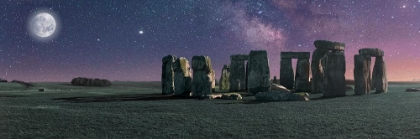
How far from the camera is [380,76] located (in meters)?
19.4

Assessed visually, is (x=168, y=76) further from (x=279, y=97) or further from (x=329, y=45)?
(x=329, y=45)

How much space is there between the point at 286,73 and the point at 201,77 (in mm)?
9624

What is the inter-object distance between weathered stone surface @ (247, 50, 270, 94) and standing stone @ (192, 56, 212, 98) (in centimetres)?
309

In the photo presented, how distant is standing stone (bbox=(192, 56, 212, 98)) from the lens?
15.6m

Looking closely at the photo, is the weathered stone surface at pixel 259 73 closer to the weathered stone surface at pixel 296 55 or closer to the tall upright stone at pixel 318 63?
the tall upright stone at pixel 318 63

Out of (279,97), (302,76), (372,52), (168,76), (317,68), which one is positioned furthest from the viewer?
(302,76)

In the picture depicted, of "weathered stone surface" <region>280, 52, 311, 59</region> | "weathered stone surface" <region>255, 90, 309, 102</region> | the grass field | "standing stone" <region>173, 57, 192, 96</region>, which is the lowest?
the grass field

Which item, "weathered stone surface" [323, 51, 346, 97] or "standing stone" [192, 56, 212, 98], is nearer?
"standing stone" [192, 56, 212, 98]

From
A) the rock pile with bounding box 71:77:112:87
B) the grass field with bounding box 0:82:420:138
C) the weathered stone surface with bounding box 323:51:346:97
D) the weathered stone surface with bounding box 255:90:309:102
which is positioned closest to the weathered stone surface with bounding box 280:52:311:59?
the weathered stone surface with bounding box 323:51:346:97

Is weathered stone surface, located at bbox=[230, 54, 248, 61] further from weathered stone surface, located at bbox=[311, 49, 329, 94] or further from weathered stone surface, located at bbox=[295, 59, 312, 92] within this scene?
weathered stone surface, located at bbox=[311, 49, 329, 94]

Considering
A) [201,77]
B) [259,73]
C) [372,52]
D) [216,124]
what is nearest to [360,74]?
[372,52]

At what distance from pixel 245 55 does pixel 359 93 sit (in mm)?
8188

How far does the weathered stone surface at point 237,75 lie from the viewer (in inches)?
924

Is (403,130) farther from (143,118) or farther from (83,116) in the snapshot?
(83,116)
